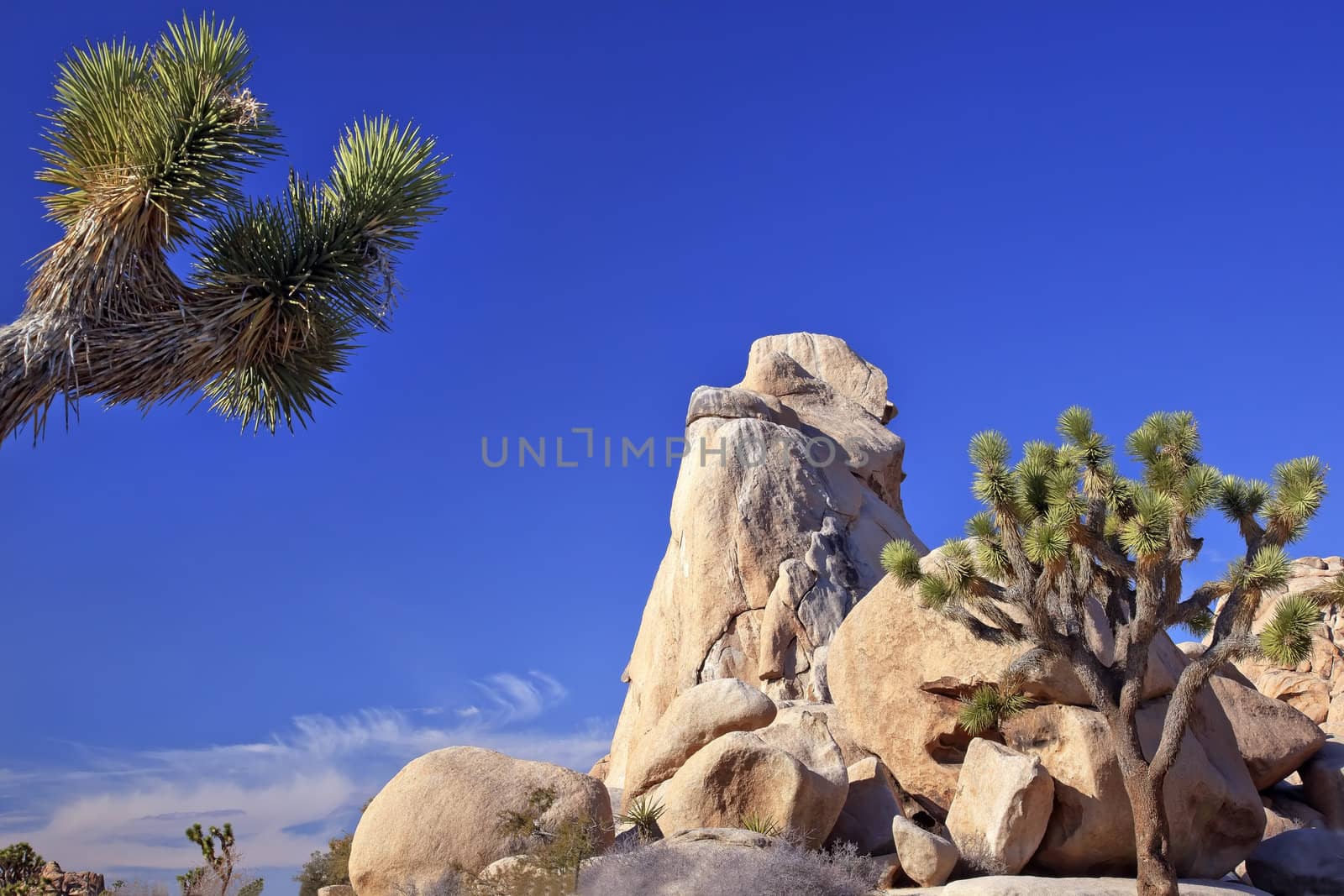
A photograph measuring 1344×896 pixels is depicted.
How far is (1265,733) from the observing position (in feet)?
52.2

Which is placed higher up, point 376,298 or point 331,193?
point 331,193

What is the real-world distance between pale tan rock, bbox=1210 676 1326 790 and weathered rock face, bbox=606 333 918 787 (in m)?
6.12

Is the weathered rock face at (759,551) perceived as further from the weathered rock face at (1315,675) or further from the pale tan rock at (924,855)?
the weathered rock face at (1315,675)

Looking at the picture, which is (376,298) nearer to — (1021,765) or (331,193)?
(331,193)

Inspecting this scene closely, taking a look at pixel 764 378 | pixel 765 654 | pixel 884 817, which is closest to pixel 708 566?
pixel 765 654

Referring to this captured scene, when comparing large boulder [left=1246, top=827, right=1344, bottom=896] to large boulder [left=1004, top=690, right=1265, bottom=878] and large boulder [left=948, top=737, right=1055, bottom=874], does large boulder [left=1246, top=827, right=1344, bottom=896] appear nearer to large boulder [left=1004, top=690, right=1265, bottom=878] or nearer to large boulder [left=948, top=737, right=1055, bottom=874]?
large boulder [left=1004, top=690, right=1265, bottom=878]

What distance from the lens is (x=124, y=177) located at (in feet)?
32.1

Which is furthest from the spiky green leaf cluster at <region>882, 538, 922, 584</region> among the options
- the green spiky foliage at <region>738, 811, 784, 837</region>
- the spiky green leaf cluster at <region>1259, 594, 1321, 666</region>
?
the spiky green leaf cluster at <region>1259, 594, 1321, 666</region>

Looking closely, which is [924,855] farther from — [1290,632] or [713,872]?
[1290,632]

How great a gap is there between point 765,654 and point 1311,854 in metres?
9.18

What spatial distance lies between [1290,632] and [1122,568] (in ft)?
6.20

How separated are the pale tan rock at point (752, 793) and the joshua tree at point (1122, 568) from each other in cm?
237

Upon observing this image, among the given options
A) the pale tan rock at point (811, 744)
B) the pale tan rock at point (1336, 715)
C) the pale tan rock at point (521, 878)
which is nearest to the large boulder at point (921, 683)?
A: the pale tan rock at point (811, 744)

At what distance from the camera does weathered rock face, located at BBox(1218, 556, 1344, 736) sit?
978 inches
